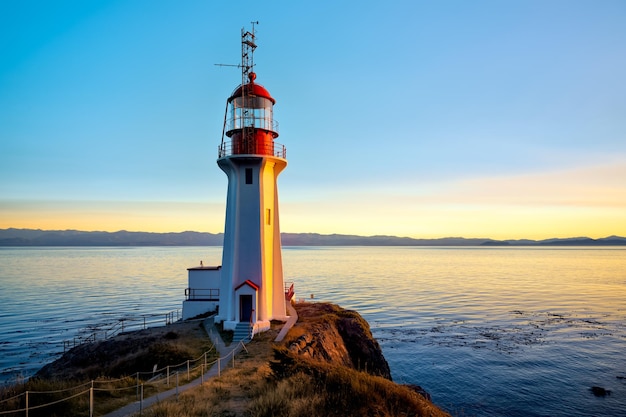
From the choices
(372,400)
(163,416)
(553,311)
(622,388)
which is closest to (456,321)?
(553,311)

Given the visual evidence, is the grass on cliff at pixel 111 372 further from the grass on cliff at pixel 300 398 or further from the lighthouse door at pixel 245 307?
the grass on cliff at pixel 300 398

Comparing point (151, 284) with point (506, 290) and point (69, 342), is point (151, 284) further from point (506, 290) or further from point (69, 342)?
point (506, 290)

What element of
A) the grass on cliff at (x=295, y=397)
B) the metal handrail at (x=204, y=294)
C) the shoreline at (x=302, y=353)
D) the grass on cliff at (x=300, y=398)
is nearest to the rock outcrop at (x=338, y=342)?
the shoreline at (x=302, y=353)

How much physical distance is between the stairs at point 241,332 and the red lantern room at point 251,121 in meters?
9.88

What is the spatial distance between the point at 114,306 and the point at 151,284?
80.9 ft

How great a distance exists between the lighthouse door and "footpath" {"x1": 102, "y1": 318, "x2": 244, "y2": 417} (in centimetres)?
167

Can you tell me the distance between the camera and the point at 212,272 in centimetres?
3369

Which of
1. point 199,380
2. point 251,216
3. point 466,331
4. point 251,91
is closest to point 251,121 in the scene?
point 251,91

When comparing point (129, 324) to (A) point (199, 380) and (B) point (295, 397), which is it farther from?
(B) point (295, 397)

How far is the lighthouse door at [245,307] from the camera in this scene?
24.2m

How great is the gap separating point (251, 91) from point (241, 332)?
14.1 meters

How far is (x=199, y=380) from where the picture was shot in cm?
1562

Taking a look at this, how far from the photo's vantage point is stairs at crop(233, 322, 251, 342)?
22909 mm

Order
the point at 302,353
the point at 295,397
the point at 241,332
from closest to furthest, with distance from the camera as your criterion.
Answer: the point at 295,397
the point at 302,353
the point at 241,332
